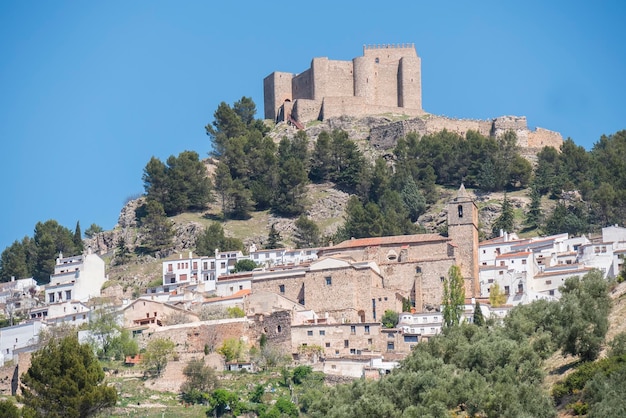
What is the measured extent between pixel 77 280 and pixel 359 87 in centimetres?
3431

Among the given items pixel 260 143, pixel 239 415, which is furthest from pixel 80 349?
pixel 260 143

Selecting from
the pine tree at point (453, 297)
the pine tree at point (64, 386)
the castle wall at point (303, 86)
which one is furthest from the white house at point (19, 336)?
the castle wall at point (303, 86)

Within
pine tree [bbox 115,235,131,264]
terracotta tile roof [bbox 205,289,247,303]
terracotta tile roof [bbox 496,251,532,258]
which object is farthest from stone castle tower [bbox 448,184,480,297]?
pine tree [bbox 115,235,131,264]

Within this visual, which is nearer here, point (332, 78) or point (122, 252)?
point (122, 252)

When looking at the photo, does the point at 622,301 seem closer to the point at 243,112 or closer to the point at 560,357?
the point at 560,357

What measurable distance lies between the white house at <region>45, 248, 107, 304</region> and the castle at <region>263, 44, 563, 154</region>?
87.7 ft

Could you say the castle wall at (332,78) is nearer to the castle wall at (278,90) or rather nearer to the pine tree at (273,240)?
the castle wall at (278,90)

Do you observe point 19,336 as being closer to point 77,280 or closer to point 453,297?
point 77,280

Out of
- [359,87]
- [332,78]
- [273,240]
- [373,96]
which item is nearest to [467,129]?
[373,96]

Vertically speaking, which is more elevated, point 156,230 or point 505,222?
point 156,230

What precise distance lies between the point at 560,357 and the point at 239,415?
634 inches

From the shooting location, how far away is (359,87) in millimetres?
105625

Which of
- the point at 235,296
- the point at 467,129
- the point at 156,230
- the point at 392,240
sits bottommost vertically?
the point at 235,296

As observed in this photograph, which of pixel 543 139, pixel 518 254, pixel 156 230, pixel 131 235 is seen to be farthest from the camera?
pixel 543 139
